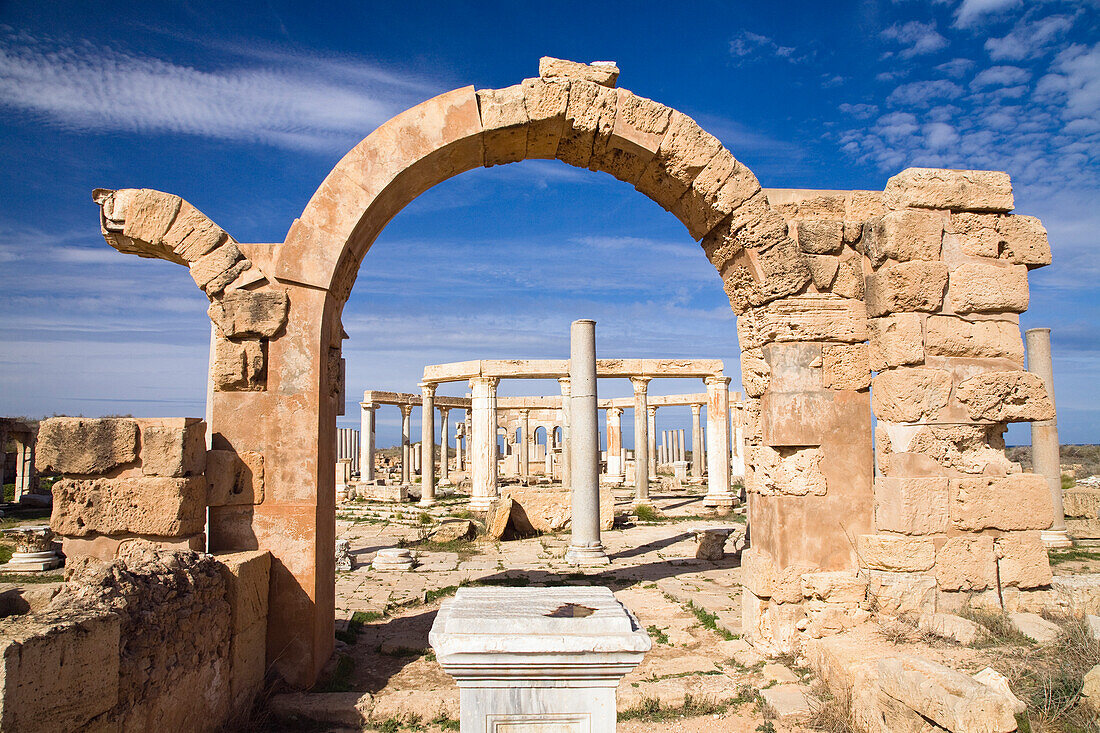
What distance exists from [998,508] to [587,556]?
6.65 meters

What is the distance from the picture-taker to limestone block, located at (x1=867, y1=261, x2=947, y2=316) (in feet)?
18.4

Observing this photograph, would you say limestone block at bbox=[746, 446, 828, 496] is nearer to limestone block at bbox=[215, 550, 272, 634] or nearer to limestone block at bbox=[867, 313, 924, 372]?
limestone block at bbox=[867, 313, 924, 372]

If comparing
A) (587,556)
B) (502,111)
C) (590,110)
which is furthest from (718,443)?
(502,111)

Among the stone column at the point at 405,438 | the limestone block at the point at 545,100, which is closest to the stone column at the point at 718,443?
the stone column at the point at 405,438

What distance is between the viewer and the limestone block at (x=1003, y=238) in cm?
579

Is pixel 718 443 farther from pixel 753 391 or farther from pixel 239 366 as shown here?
pixel 239 366

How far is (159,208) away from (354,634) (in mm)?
4288

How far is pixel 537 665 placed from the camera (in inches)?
110

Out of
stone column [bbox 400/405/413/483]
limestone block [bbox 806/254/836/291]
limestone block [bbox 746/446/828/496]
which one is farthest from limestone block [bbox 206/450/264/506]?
stone column [bbox 400/405/413/483]

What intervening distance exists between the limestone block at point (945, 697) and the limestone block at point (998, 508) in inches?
73.8

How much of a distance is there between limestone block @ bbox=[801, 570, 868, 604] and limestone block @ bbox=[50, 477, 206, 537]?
4.96 metres

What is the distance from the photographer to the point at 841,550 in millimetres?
5711

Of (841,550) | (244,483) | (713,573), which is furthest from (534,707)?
(713,573)

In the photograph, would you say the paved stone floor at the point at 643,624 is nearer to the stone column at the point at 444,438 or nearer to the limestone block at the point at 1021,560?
the limestone block at the point at 1021,560
